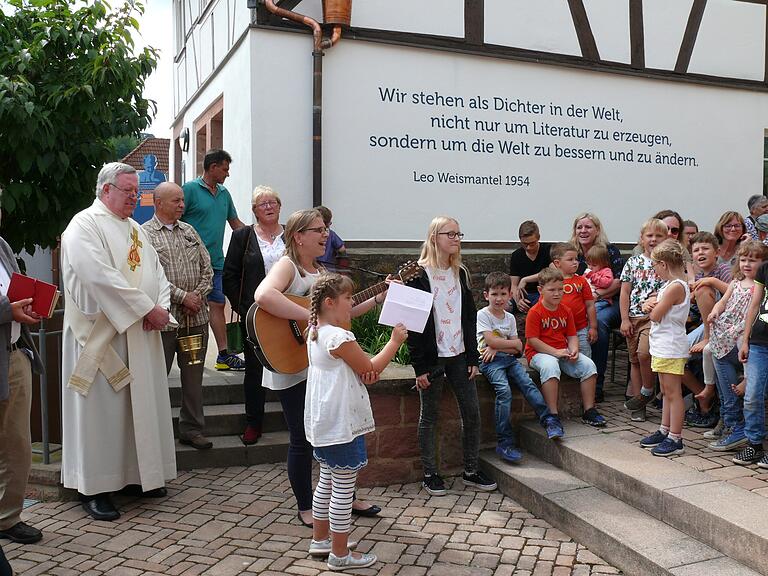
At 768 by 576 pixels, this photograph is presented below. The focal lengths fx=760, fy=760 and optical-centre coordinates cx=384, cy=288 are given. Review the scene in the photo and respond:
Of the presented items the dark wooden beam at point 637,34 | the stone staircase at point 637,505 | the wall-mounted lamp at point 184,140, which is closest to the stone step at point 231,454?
the stone staircase at point 637,505

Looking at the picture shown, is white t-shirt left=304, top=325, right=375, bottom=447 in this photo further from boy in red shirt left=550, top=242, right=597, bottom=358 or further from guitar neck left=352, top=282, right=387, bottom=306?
boy in red shirt left=550, top=242, right=597, bottom=358

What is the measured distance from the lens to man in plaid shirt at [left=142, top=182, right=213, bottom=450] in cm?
535

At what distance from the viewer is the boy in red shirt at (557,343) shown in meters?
5.45

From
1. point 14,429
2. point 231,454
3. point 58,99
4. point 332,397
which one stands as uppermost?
point 58,99

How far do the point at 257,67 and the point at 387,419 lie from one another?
4.41 meters

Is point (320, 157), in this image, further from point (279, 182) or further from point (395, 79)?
point (395, 79)

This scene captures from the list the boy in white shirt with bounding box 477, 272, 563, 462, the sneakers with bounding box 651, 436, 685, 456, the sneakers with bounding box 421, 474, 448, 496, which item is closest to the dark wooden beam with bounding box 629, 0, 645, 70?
the boy in white shirt with bounding box 477, 272, 563, 462

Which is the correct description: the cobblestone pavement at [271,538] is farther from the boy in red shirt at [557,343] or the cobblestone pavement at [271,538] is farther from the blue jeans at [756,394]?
the blue jeans at [756,394]

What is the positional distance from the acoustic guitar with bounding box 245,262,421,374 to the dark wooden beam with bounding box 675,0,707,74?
784 cm

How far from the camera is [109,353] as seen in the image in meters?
4.59

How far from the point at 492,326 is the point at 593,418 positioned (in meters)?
0.98

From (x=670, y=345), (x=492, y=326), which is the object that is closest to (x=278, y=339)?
(x=492, y=326)

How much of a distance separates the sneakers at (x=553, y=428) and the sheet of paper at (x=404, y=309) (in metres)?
1.56

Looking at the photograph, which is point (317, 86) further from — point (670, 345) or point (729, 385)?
point (729, 385)
